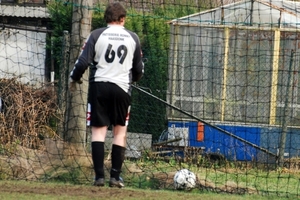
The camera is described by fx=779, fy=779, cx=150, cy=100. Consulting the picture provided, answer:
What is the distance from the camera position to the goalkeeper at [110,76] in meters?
7.26

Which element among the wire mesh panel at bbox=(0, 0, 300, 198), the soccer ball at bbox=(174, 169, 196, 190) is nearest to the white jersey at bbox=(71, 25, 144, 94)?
the soccer ball at bbox=(174, 169, 196, 190)

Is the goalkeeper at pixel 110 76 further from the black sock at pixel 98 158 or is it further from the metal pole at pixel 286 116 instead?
the metal pole at pixel 286 116

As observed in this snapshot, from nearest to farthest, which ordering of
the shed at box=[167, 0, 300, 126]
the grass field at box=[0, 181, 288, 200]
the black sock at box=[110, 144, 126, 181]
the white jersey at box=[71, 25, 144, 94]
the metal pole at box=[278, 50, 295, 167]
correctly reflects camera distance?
the grass field at box=[0, 181, 288, 200] → the white jersey at box=[71, 25, 144, 94] → the black sock at box=[110, 144, 126, 181] → the metal pole at box=[278, 50, 295, 167] → the shed at box=[167, 0, 300, 126]

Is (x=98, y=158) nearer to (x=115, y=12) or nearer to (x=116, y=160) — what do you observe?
(x=116, y=160)

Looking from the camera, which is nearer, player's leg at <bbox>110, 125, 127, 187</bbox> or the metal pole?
player's leg at <bbox>110, 125, 127, 187</bbox>

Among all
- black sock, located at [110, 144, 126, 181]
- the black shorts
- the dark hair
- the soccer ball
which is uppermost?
the dark hair

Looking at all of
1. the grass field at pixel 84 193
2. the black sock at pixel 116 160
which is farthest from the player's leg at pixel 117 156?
the grass field at pixel 84 193

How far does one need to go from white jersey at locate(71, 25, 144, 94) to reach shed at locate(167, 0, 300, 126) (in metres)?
5.10

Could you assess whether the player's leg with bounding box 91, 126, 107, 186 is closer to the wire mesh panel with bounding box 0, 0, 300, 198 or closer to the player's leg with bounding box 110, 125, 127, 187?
the player's leg with bounding box 110, 125, 127, 187

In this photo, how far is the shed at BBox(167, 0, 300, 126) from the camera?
1268 cm

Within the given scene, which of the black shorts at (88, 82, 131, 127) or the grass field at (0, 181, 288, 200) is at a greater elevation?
the black shorts at (88, 82, 131, 127)

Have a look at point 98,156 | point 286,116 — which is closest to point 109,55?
point 98,156

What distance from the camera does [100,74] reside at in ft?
23.9

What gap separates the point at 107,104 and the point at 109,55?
47 centimetres
